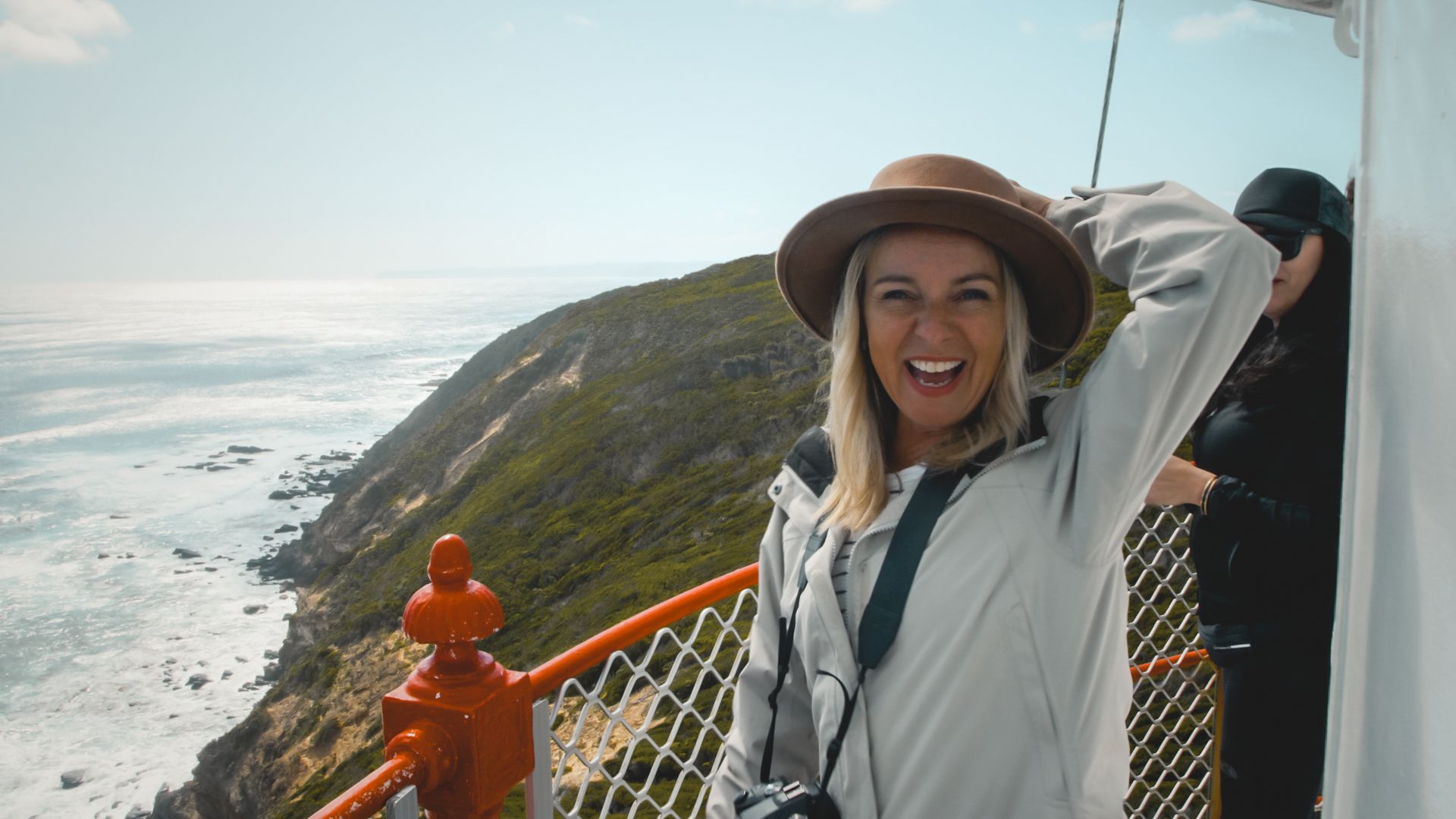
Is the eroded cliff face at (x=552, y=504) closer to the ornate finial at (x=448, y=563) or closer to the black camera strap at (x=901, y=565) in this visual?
the ornate finial at (x=448, y=563)

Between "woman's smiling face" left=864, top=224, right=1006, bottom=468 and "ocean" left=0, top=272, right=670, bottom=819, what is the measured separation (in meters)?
36.7

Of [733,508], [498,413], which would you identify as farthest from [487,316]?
[733,508]

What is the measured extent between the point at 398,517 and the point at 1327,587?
136 ft

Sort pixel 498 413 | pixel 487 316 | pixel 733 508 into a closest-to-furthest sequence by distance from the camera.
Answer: pixel 733 508
pixel 498 413
pixel 487 316

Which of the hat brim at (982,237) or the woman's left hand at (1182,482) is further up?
the hat brim at (982,237)

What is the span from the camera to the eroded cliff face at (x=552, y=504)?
76.7ft

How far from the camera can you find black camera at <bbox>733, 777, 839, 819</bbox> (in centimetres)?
128

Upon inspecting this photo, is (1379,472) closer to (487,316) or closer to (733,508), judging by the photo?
(733,508)

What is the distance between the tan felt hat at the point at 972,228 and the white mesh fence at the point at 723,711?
0.87m

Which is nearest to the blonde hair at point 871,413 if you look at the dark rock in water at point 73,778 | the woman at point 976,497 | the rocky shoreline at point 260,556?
the woman at point 976,497

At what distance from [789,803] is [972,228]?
948mm

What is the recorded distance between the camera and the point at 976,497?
124 cm

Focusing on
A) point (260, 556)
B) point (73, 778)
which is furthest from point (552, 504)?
point (260, 556)

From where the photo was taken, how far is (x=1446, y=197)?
673mm
